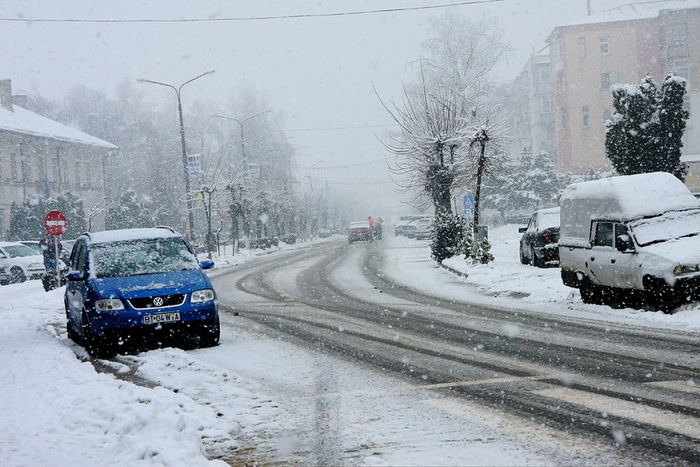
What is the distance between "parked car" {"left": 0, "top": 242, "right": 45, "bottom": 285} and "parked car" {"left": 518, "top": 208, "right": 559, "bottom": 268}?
19.1 metres

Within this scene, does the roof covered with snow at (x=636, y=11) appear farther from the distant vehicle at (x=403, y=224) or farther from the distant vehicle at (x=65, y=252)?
the distant vehicle at (x=65, y=252)

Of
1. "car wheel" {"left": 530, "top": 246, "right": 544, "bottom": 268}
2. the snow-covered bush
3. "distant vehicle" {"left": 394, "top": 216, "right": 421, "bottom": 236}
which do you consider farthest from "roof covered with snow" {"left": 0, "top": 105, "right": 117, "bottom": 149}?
"car wheel" {"left": 530, "top": 246, "right": 544, "bottom": 268}

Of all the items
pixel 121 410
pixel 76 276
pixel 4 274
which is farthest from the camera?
pixel 4 274

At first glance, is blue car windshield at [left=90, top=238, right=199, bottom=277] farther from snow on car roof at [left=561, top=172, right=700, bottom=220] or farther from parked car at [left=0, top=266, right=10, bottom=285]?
parked car at [left=0, top=266, right=10, bottom=285]

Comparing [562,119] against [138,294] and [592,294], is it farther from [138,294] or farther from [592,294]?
[138,294]

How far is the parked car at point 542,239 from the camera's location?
22.9 meters

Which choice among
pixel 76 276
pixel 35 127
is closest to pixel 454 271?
pixel 76 276

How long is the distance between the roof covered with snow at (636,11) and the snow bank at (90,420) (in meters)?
66.6

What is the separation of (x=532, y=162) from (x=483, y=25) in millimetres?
12259

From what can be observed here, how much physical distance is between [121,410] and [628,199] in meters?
9.83

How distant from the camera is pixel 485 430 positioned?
237 inches

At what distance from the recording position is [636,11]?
69625mm

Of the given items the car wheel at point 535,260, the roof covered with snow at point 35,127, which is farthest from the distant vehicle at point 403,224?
the car wheel at point 535,260

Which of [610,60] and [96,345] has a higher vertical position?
[610,60]
